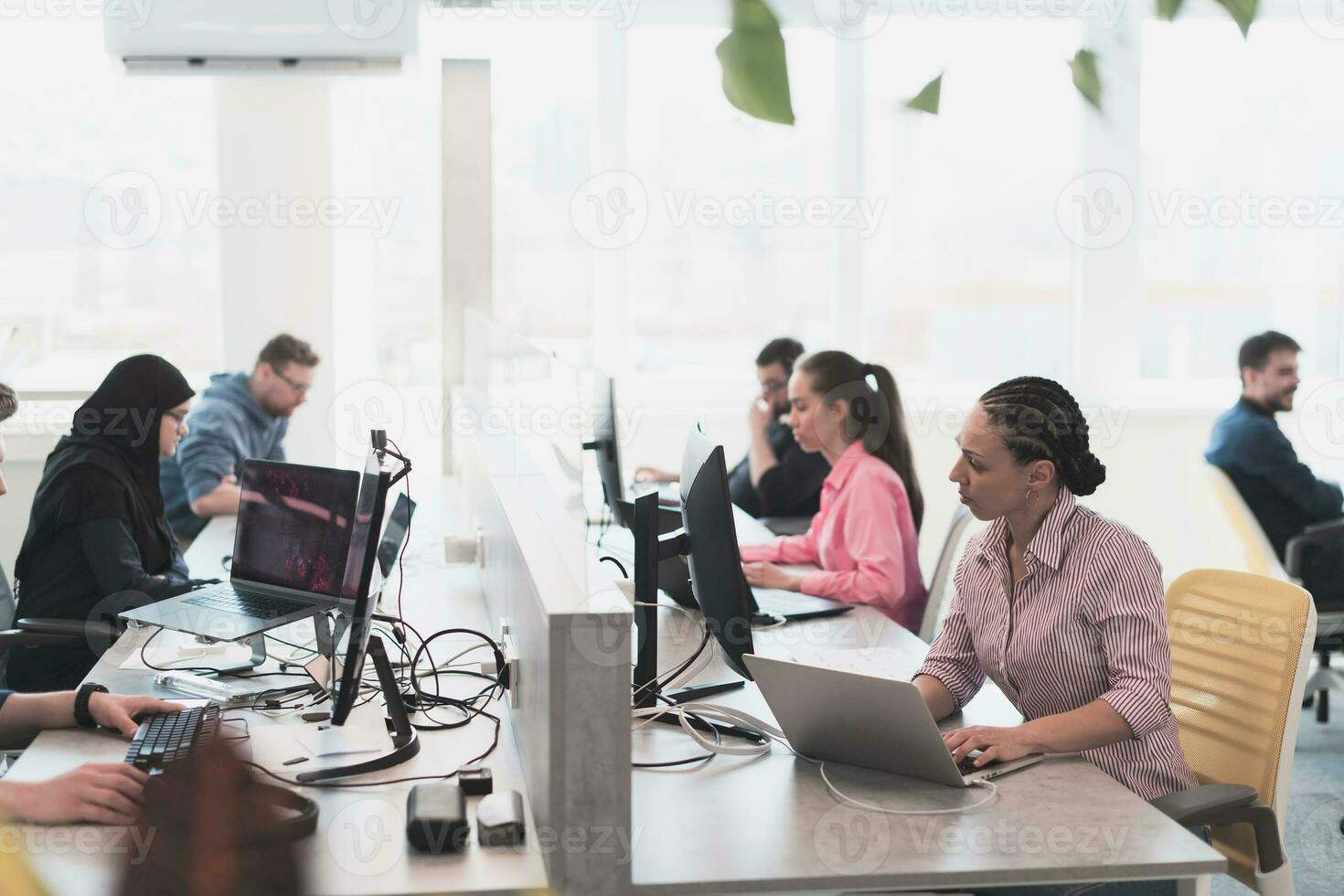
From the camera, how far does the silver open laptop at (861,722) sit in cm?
155

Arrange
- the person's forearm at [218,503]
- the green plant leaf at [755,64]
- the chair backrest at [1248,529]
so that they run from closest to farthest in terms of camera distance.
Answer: the green plant leaf at [755,64]
the chair backrest at [1248,529]
the person's forearm at [218,503]

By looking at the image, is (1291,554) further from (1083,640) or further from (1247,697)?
(1083,640)

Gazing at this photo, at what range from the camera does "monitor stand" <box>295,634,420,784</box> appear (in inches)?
64.6

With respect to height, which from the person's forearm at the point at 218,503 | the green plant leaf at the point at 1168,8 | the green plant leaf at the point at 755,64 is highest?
the green plant leaf at the point at 1168,8

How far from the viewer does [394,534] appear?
226 centimetres

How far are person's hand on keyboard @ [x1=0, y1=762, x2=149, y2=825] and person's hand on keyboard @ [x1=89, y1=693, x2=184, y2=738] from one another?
253 mm

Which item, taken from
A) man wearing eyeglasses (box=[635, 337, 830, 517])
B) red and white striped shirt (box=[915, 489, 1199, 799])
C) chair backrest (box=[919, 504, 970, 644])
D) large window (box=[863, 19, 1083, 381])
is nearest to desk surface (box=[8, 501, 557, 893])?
red and white striped shirt (box=[915, 489, 1199, 799])

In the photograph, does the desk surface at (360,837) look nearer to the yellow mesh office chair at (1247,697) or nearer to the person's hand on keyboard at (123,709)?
the person's hand on keyboard at (123,709)

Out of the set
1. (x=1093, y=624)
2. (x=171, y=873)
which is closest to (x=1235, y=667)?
(x=1093, y=624)

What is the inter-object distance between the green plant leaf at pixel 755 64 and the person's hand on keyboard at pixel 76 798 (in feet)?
4.89

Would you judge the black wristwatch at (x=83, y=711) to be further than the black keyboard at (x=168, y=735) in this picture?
Yes

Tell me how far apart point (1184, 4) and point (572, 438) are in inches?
45.9

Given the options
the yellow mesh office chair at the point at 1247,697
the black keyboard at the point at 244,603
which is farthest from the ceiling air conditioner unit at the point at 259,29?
the yellow mesh office chair at the point at 1247,697

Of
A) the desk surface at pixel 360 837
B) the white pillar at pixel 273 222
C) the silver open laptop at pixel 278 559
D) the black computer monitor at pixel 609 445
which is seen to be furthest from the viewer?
the white pillar at pixel 273 222
